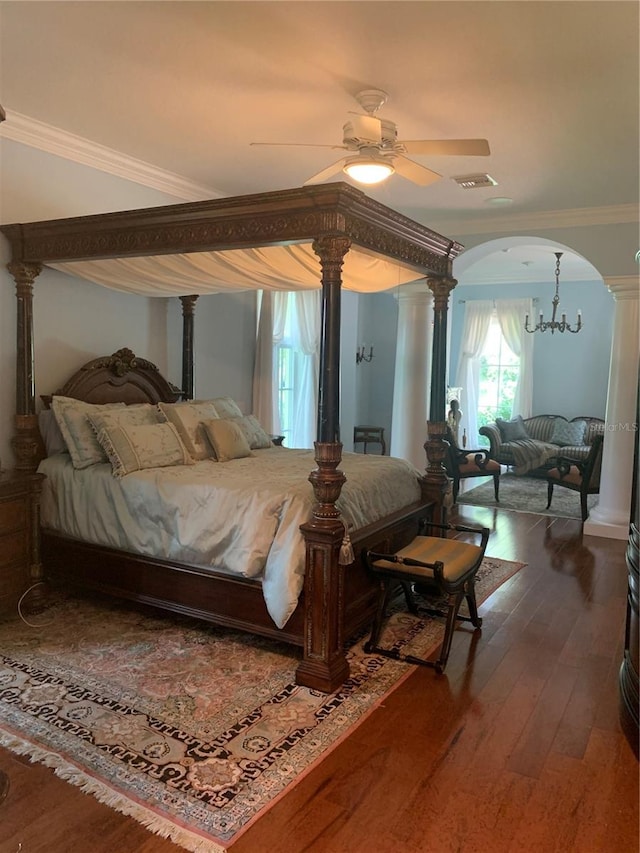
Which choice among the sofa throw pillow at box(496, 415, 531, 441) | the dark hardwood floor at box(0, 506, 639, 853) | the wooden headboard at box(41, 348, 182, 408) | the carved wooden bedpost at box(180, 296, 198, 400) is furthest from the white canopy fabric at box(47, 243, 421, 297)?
the sofa throw pillow at box(496, 415, 531, 441)

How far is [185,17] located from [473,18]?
112 centimetres

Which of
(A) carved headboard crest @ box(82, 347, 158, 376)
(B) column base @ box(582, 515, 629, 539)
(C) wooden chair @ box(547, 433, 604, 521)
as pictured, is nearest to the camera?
(A) carved headboard crest @ box(82, 347, 158, 376)

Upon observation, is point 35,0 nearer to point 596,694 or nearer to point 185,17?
point 185,17

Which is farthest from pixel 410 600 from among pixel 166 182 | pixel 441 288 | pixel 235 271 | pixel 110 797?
pixel 166 182

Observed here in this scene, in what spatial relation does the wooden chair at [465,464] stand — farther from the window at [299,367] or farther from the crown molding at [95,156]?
the crown molding at [95,156]

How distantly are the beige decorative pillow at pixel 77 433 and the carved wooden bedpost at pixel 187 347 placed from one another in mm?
1226

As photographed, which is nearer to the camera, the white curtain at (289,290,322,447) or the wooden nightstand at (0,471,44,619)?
the wooden nightstand at (0,471,44,619)

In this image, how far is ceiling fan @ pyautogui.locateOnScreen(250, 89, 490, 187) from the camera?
2809 millimetres

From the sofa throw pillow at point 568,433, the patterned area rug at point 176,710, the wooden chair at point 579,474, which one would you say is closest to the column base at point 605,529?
the wooden chair at point 579,474

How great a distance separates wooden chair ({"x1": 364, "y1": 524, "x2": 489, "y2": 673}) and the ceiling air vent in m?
2.44

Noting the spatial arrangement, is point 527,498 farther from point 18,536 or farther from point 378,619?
point 18,536

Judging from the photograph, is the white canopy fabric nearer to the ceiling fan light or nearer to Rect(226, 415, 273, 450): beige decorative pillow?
the ceiling fan light

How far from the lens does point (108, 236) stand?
11.1 feet

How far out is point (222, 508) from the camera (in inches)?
126
